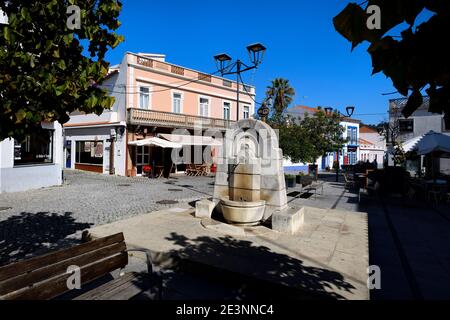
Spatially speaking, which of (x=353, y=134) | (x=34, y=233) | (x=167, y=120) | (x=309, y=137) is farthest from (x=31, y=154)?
(x=353, y=134)

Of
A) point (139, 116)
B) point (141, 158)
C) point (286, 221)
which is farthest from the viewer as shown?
point (141, 158)

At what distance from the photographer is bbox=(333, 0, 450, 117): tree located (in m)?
1.29

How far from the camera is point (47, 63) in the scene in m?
2.89

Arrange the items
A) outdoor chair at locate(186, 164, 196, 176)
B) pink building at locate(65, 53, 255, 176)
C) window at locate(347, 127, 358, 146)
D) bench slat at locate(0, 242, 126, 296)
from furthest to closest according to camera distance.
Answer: window at locate(347, 127, 358, 146), outdoor chair at locate(186, 164, 196, 176), pink building at locate(65, 53, 255, 176), bench slat at locate(0, 242, 126, 296)

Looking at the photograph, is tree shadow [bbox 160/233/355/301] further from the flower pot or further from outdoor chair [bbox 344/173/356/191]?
outdoor chair [bbox 344/173/356/191]

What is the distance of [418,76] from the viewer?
1318mm

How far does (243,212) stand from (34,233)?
490 cm

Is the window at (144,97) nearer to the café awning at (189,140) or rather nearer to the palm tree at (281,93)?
the café awning at (189,140)

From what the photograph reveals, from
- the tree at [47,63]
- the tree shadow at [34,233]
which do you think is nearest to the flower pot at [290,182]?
the tree shadow at [34,233]

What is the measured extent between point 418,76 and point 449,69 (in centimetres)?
14

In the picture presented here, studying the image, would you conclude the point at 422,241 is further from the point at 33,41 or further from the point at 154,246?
the point at 33,41

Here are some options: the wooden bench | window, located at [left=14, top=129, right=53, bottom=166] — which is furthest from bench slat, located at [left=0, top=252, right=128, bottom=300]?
window, located at [left=14, top=129, right=53, bottom=166]

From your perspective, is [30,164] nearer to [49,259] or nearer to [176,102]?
[176,102]

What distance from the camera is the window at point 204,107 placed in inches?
938
